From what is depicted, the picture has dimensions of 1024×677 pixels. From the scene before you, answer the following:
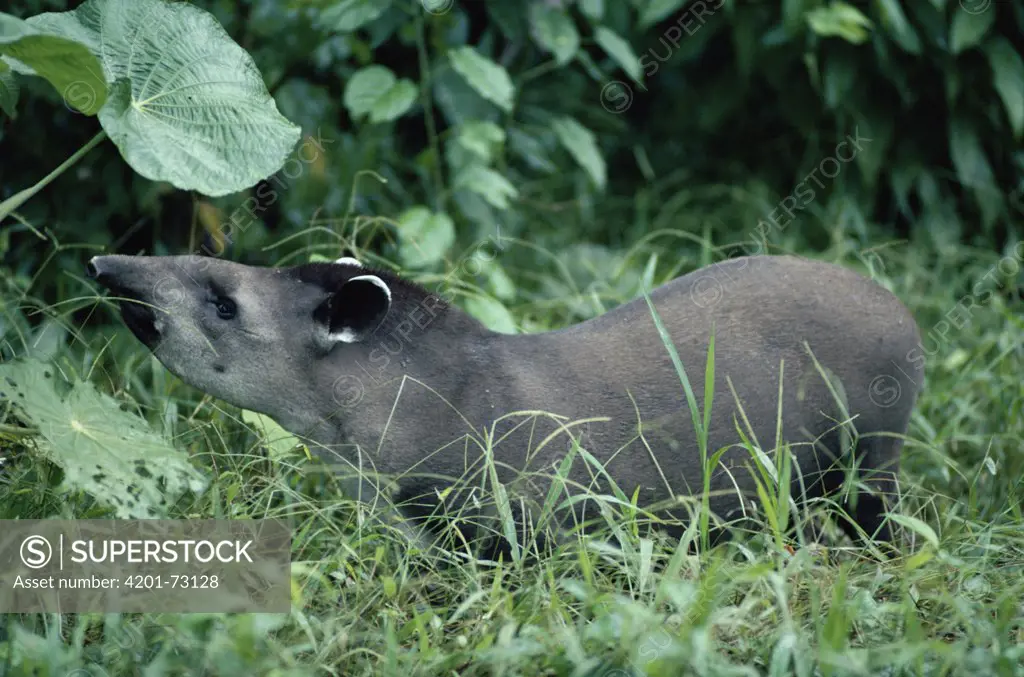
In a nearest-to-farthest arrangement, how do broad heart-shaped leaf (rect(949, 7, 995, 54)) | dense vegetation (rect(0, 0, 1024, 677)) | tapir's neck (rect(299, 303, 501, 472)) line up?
dense vegetation (rect(0, 0, 1024, 677))
tapir's neck (rect(299, 303, 501, 472))
broad heart-shaped leaf (rect(949, 7, 995, 54))

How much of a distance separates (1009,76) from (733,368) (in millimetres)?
3318

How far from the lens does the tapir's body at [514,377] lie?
341 cm

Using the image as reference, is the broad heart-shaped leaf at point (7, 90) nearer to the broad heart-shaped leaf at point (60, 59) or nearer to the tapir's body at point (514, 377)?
the broad heart-shaped leaf at point (60, 59)

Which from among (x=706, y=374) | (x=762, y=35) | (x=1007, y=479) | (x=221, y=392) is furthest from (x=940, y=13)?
(x=221, y=392)

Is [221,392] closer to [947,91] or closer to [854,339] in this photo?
[854,339]

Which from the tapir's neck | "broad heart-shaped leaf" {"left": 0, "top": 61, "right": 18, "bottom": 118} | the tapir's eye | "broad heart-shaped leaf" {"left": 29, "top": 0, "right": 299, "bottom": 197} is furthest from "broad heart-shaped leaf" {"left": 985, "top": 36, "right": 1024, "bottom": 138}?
"broad heart-shaped leaf" {"left": 0, "top": 61, "right": 18, "bottom": 118}

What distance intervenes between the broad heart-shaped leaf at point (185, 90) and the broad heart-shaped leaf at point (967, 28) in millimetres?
3924

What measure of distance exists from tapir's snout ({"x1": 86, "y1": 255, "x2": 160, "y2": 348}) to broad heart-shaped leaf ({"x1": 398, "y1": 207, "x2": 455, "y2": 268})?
1.36 metres

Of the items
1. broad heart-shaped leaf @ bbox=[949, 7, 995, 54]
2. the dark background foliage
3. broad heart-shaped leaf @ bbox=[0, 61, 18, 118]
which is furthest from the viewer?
broad heart-shaped leaf @ bbox=[949, 7, 995, 54]

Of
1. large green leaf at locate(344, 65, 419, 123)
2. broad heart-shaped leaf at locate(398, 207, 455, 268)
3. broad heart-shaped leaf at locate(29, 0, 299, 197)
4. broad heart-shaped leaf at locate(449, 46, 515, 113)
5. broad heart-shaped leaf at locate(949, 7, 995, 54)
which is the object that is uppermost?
broad heart-shaped leaf at locate(949, 7, 995, 54)

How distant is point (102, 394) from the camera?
3199 mm

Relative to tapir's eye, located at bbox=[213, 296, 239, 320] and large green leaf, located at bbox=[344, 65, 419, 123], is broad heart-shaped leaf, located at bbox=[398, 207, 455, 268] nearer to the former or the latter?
large green leaf, located at bbox=[344, 65, 419, 123]

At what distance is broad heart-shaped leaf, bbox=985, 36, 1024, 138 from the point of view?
5859 millimetres

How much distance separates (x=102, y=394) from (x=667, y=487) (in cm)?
165
